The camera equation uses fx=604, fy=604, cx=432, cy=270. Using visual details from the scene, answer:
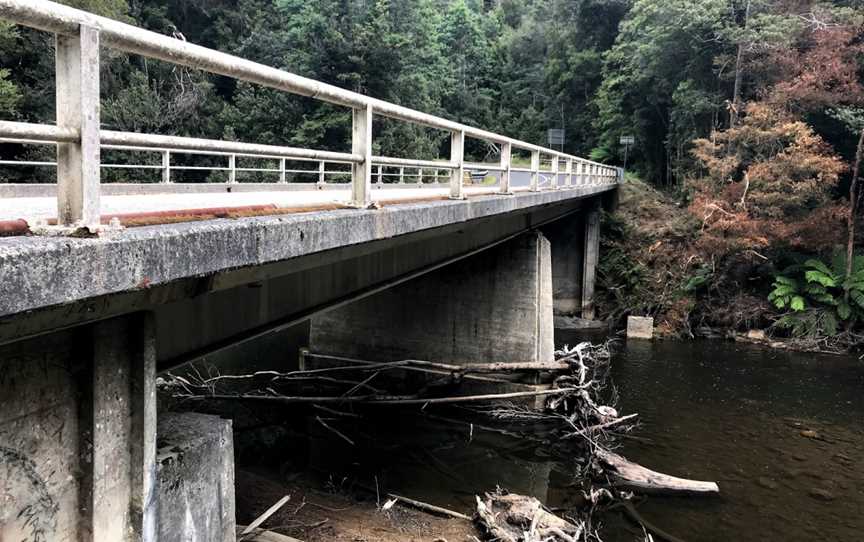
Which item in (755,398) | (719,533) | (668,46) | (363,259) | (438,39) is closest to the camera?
(363,259)

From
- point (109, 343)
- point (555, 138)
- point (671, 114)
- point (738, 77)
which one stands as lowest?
point (109, 343)

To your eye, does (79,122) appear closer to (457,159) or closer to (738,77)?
(457,159)

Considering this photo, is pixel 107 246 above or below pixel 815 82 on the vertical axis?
below

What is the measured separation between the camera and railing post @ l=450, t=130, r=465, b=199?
7070 millimetres

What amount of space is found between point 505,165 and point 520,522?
502cm

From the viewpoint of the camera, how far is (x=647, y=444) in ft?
38.2

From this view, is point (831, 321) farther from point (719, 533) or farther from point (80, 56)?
point (80, 56)

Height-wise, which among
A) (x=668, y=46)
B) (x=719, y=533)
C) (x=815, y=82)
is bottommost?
(x=719, y=533)

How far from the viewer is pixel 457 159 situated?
23.8 feet

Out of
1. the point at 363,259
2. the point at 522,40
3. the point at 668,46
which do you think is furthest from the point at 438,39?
the point at 363,259

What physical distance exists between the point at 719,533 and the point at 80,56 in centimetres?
934

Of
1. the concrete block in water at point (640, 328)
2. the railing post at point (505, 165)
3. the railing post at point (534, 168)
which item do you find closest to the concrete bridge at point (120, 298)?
the railing post at point (505, 165)

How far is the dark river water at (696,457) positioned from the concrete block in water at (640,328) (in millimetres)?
5432

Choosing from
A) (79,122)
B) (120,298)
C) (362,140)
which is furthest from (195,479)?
(362,140)
